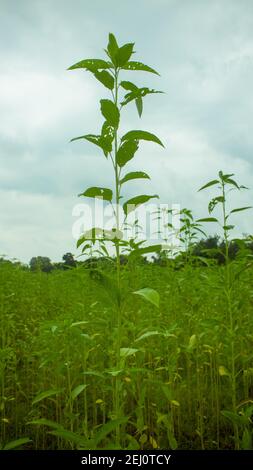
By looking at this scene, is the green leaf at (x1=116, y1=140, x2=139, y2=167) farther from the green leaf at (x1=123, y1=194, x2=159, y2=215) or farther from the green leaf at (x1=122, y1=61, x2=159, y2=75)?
the green leaf at (x1=122, y1=61, x2=159, y2=75)

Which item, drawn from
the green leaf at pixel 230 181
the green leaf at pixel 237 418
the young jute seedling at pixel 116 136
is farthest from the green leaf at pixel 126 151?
the green leaf at pixel 237 418

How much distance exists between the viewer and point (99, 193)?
7.69 feet

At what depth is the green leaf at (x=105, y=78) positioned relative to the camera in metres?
2.37

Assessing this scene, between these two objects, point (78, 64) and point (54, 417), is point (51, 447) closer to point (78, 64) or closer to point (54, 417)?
point (54, 417)

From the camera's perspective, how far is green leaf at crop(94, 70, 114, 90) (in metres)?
2.37

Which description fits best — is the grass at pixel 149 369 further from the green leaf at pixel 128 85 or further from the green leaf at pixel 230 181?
the green leaf at pixel 128 85

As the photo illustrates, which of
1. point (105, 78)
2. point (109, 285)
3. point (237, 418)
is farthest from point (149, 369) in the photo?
point (105, 78)

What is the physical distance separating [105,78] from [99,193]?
0.66 metres

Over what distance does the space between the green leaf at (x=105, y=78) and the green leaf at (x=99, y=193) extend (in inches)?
23.5

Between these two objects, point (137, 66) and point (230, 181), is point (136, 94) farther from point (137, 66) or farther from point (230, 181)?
point (230, 181)
